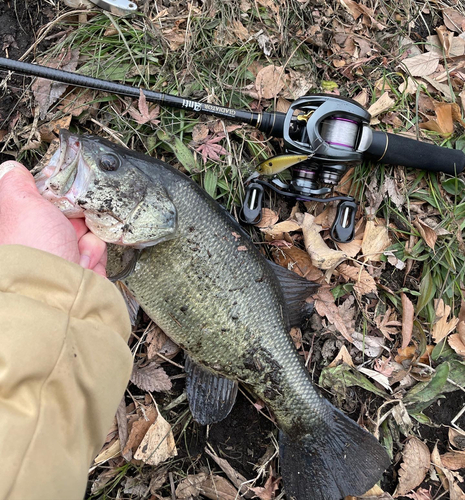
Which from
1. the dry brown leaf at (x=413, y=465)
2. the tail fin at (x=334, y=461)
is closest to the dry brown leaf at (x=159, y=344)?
the tail fin at (x=334, y=461)

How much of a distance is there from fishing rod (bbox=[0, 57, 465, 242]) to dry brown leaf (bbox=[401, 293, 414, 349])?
744 millimetres

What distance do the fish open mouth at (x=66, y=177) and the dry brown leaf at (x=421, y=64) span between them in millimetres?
2669

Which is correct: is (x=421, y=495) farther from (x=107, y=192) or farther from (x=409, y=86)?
(x=409, y=86)

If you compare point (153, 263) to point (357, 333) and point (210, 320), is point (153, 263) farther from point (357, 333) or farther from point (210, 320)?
point (357, 333)

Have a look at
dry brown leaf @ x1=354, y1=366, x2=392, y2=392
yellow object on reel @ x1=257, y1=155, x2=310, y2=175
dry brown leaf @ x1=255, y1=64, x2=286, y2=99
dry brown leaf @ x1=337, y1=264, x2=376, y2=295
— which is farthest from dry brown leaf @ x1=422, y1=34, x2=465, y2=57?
dry brown leaf @ x1=354, y1=366, x2=392, y2=392

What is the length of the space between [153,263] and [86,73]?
1.47m

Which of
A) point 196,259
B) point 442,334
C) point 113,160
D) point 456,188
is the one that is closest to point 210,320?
point 196,259

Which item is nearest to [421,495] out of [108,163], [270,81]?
[108,163]

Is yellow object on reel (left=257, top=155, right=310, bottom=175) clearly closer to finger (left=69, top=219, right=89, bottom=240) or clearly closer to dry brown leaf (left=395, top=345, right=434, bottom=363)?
finger (left=69, top=219, right=89, bottom=240)

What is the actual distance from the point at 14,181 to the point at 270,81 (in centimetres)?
191

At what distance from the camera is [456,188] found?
10.0 feet

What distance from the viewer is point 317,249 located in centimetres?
278

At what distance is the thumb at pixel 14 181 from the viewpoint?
72.6 inches

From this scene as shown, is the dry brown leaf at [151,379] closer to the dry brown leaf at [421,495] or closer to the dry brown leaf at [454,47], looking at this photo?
the dry brown leaf at [421,495]
